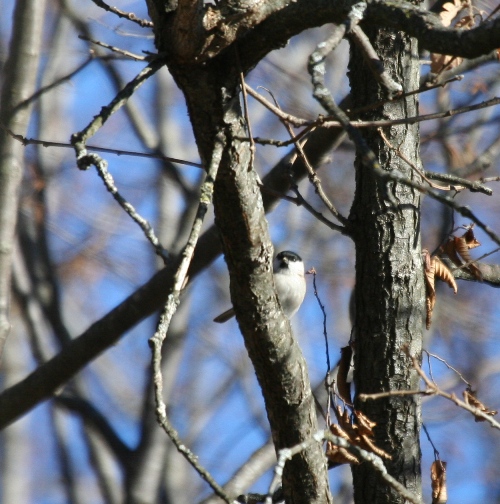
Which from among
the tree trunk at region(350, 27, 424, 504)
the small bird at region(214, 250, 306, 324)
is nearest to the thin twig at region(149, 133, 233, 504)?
the tree trunk at region(350, 27, 424, 504)

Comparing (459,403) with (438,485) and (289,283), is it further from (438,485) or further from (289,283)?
(289,283)

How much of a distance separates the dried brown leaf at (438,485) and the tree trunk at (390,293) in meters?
0.07

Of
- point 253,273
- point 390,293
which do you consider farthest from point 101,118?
point 390,293

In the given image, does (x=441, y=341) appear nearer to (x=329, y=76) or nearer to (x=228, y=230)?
(x=329, y=76)

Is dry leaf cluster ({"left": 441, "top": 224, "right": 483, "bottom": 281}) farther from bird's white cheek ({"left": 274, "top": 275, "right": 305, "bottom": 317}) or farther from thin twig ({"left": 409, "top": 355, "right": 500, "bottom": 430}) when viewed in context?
bird's white cheek ({"left": 274, "top": 275, "right": 305, "bottom": 317})

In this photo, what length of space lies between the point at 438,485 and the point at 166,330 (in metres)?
1.27

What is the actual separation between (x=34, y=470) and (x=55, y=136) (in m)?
3.74

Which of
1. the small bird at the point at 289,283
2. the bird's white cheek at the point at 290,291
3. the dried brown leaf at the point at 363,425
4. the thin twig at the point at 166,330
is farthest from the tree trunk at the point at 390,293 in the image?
the bird's white cheek at the point at 290,291

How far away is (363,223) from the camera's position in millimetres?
2230

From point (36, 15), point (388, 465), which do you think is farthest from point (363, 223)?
point (36, 15)

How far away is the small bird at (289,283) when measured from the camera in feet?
13.8

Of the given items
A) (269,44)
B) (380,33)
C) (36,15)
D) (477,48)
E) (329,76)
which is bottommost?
(477,48)

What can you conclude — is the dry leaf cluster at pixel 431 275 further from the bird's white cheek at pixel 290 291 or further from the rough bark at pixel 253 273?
the bird's white cheek at pixel 290 291

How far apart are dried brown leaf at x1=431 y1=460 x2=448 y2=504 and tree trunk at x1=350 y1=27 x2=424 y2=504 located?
7 cm
